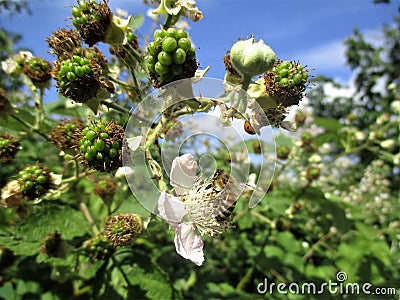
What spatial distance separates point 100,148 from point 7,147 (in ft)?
2.23

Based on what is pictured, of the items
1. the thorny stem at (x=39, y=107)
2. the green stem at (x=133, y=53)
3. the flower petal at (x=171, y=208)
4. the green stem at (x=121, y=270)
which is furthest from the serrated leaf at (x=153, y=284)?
the green stem at (x=133, y=53)

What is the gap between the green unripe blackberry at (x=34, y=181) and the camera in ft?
4.15

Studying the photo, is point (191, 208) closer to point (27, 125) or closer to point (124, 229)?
point (124, 229)

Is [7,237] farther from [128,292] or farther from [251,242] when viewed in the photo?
[251,242]

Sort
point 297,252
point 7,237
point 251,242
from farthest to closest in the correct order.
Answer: point 251,242, point 297,252, point 7,237

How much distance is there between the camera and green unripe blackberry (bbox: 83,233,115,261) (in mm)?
1362

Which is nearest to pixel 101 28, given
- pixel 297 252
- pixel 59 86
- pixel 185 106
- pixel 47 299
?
pixel 59 86

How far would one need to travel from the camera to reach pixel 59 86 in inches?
43.2

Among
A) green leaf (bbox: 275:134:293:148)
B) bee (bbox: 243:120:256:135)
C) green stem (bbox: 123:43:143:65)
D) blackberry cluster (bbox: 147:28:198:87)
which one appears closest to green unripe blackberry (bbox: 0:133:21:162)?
green stem (bbox: 123:43:143:65)

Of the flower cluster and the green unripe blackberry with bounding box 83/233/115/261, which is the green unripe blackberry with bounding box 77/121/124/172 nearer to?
the flower cluster

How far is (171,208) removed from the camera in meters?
0.92

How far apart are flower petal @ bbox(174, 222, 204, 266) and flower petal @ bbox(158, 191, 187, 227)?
0.03m

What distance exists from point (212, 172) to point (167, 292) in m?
0.65

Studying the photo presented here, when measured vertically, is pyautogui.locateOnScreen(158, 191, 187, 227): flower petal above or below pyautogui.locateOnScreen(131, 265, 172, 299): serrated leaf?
above
